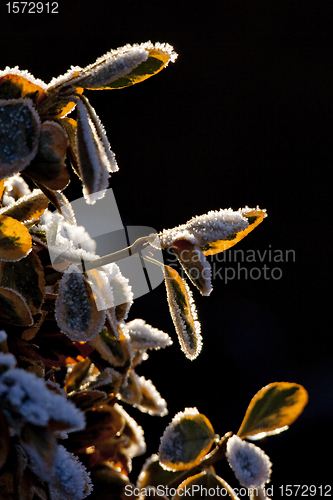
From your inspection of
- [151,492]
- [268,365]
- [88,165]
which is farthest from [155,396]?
[268,365]

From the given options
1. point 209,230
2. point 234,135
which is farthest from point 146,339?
point 234,135

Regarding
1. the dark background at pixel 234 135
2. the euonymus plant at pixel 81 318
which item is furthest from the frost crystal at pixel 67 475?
the dark background at pixel 234 135

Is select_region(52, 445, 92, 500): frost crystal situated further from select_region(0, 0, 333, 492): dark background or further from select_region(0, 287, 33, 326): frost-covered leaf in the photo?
select_region(0, 0, 333, 492): dark background

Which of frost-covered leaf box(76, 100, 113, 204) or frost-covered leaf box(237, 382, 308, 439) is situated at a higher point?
frost-covered leaf box(76, 100, 113, 204)

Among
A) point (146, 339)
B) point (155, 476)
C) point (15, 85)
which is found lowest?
point (155, 476)

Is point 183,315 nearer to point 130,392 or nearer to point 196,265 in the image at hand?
point 196,265

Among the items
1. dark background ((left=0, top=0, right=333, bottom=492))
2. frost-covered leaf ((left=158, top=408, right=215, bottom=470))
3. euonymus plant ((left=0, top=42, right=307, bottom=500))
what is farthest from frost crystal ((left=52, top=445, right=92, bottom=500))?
dark background ((left=0, top=0, right=333, bottom=492))
